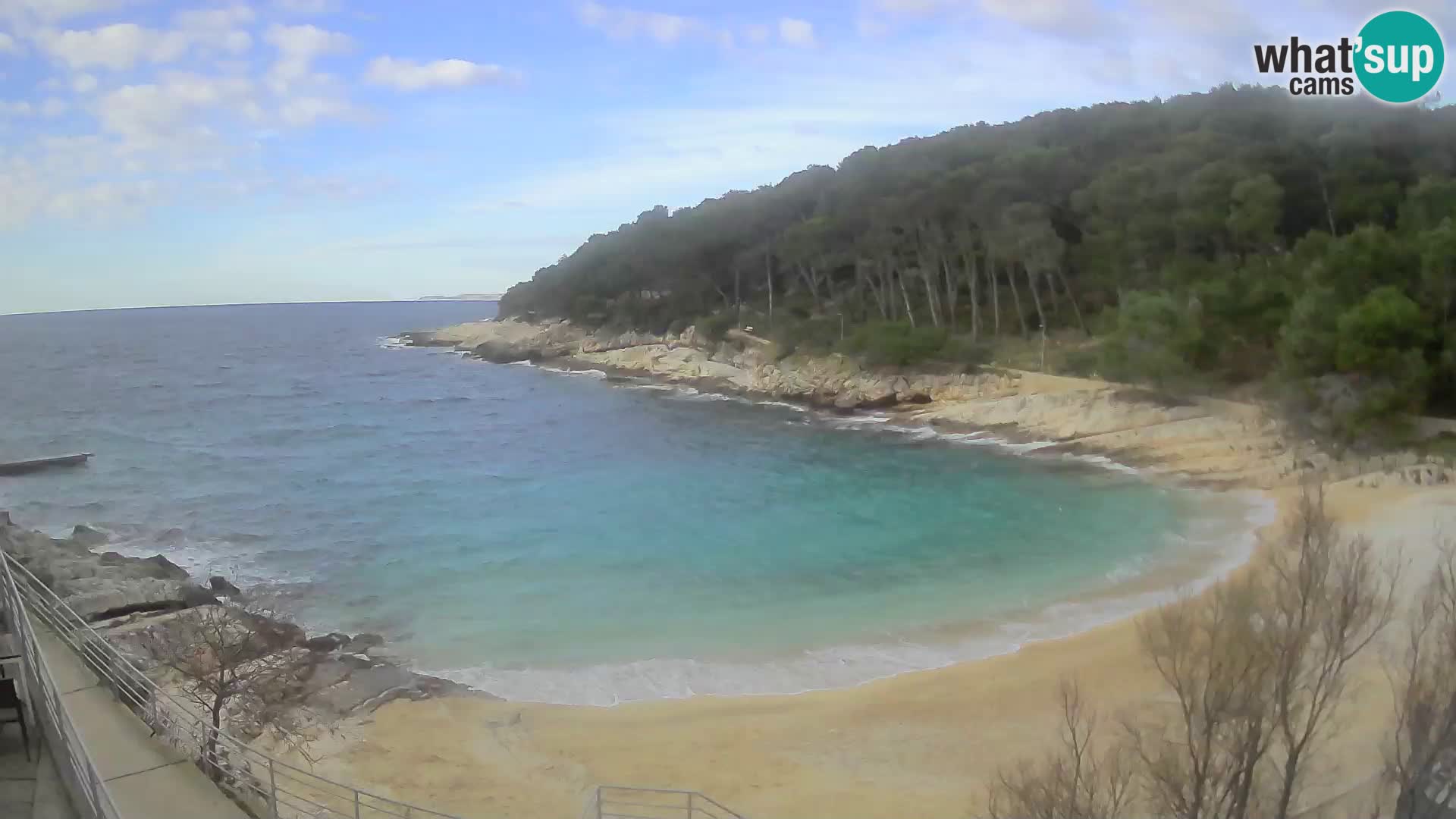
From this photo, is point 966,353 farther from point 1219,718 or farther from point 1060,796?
point 1060,796

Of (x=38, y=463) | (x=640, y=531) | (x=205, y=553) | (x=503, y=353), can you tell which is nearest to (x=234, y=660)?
(x=640, y=531)

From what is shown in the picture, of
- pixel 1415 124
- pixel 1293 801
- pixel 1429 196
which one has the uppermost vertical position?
pixel 1415 124

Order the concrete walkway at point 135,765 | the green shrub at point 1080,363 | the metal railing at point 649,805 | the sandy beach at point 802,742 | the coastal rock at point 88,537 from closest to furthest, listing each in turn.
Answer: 1. the concrete walkway at point 135,765
2. the metal railing at point 649,805
3. the sandy beach at point 802,742
4. the coastal rock at point 88,537
5. the green shrub at point 1080,363

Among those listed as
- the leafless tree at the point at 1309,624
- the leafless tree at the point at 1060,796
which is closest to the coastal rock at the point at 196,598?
the leafless tree at the point at 1060,796

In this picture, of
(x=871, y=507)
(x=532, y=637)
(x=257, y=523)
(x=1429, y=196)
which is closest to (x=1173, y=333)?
(x=1429, y=196)

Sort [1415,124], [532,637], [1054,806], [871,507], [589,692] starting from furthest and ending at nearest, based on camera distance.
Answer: [1415,124]
[871,507]
[532,637]
[589,692]
[1054,806]

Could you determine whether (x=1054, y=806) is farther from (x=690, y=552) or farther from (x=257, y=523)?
(x=257, y=523)

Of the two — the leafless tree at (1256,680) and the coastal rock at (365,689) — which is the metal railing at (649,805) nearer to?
the leafless tree at (1256,680)
